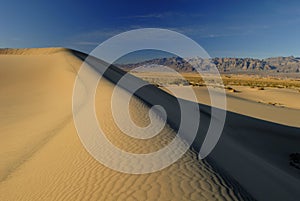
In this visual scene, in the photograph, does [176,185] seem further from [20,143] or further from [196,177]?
[20,143]

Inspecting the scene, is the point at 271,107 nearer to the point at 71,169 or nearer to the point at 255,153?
the point at 255,153

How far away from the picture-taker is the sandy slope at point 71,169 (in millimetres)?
4887

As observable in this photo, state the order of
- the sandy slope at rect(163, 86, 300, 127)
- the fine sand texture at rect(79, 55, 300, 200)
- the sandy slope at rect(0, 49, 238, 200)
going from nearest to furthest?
the sandy slope at rect(0, 49, 238, 200)
the fine sand texture at rect(79, 55, 300, 200)
the sandy slope at rect(163, 86, 300, 127)

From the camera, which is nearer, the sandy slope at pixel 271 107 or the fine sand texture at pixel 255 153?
the fine sand texture at pixel 255 153

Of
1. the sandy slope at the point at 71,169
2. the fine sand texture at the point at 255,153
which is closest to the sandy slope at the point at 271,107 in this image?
the fine sand texture at the point at 255,153

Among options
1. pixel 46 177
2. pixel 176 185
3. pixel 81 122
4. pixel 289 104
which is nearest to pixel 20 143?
pixel 81 122

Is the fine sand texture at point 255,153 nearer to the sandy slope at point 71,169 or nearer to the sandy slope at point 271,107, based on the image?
the sandy slope at point 271,107

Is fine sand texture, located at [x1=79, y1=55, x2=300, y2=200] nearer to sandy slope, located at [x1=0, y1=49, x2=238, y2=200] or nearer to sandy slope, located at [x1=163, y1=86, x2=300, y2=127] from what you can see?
sandy slope, located at [x1=163, y1=86, x2=300, y2=127]

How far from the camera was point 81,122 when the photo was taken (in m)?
9.91

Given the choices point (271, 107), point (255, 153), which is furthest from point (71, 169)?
point (271, 107)

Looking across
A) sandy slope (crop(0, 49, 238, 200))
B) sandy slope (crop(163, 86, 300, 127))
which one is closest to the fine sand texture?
sandy slope (crop(163, 86, 300, 127))

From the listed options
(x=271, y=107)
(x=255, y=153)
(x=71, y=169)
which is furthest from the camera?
(x=271, y=107)

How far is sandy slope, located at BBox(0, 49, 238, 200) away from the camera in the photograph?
4887 millimetres

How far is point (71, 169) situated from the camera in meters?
6.33
